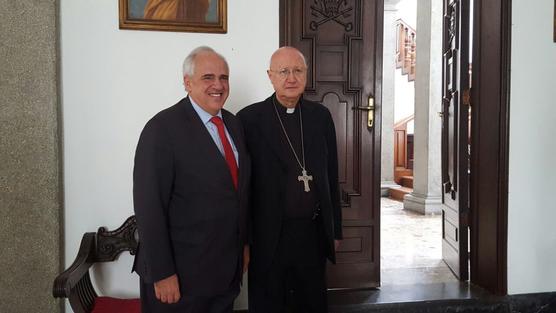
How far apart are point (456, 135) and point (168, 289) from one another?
2.77 metres

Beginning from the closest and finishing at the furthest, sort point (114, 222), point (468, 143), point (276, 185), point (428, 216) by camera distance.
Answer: point (276, 185), point (114, 222), point (468, 143), point (428, 216)

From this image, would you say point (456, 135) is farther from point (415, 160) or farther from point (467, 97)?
point (415, 160)

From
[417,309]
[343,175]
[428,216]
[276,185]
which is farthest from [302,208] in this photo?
[428,216]

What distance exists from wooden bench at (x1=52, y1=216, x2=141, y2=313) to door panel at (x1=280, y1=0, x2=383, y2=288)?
56.0 inches

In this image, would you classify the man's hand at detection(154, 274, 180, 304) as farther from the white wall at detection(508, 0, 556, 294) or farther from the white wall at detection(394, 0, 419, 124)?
the white wall at detection(394, 0, 419, 124)

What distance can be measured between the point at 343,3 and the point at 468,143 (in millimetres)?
1467

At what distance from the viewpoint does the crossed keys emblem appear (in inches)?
117

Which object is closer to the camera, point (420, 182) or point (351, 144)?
point (351, 144)

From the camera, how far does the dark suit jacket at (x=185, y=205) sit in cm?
157

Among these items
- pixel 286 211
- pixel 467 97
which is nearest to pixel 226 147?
pixel 286 211

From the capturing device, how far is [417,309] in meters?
2.87

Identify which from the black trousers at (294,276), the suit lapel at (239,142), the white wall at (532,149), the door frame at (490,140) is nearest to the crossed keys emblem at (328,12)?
the door frame at (490,140)

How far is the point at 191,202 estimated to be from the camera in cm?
163

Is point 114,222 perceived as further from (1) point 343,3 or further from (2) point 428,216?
(2) point 428,216
